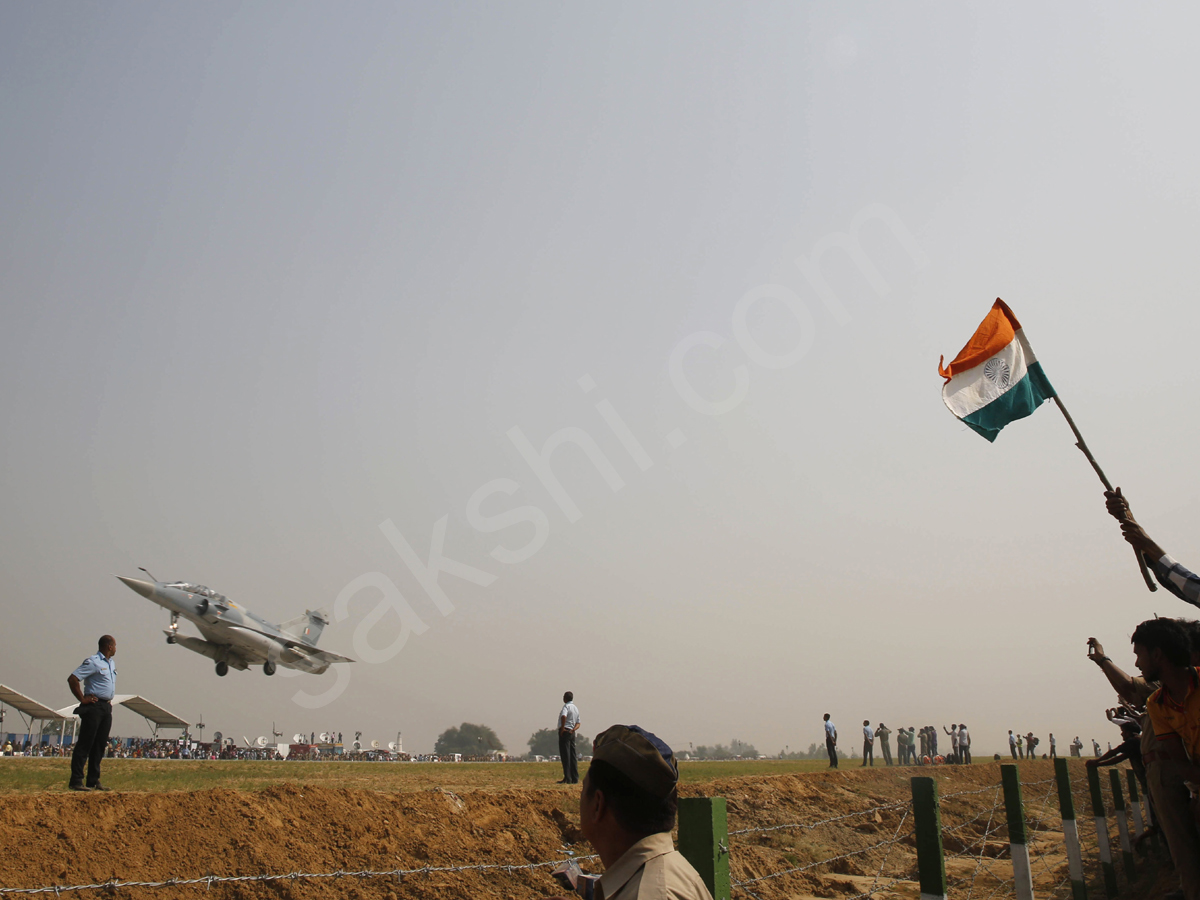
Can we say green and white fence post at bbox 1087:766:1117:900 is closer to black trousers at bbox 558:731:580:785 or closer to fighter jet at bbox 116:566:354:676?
black trousers at bbox 558:731:580:785

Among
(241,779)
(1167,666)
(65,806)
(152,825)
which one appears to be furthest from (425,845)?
(1167,666)

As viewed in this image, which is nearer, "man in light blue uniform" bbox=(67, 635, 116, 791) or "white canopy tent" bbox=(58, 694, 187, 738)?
"man in light blue uniform" bbox=(67, 635, 116, 791)

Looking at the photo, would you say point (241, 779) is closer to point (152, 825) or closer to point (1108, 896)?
point (152, 825)

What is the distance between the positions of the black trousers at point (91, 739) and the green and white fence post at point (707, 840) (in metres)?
9.51

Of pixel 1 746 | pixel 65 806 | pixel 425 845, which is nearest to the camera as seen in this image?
pixel 65 806

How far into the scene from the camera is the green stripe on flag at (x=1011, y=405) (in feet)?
23.0

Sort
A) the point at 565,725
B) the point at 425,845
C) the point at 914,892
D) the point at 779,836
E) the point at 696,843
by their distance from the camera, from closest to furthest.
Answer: the point at 696,843, the point at 425,845, the point at 914,892, the point at 779,836, the point at 565,725

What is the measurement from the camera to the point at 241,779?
1388 centimetres

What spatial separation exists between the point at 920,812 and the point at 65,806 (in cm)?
858

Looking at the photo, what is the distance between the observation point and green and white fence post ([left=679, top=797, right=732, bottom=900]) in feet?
9.68

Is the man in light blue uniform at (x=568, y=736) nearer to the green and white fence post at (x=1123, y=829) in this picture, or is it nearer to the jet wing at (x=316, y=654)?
the green and white fence post at (x=1123, y=829)

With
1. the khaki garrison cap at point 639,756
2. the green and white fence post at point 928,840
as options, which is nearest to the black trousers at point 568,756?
the green and white fence post at point 928,840

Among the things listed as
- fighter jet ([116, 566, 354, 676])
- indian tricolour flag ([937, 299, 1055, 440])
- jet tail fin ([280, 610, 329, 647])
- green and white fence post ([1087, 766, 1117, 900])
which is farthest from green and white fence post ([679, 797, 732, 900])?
jet tail fin ([280, 610, 329, 647])

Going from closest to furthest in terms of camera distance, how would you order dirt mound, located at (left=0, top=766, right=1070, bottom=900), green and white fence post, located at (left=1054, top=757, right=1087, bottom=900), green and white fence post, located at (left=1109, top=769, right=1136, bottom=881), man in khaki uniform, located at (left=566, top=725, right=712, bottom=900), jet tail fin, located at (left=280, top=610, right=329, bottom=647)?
man in khaki uniform, located at (left=566, top=725, right=712, bottom=900)
green and white fence post, located at (left=1054, top=757, right=1087, bottom=900)
dirt mound, located at (left=0, top=766, right=1070, bottom=900)
green and white fence post, located at (left=1109, top=769, right=1136, bottom=881)
jet tail fin, located at (left=280, top=610, right=329, bottom=647)
